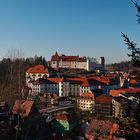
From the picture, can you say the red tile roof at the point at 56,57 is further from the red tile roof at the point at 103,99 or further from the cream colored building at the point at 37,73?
the red tile roof at the point at 103,99

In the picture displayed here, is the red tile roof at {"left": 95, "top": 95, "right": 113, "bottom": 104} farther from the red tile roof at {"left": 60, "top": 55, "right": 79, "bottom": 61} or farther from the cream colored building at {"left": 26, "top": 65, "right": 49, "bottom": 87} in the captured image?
the red tile roof at {"left": 60, "top": 55, "right": 79, "bottom": 61}

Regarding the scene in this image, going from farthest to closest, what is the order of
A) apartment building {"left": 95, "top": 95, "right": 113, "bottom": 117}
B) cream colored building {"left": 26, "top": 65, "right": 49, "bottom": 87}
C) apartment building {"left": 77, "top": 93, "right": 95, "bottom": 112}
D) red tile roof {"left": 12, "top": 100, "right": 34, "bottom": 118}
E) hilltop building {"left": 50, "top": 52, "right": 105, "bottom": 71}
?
hilltop building {"left": 50, "top": 52, "right": 105, "bottom": 71} → cream colored building {"left": 26, "top": 65, "right": 49, "bottom": 87} → apartment building {"left": 77, "top": 93, "right": 95, "bottom": 112} → apartment building {"left": 95, "top": 95, "right": 113, "bottom": 117} → red tile roof {"left": 12, "top": 100, "right": 34, "bottom": 118}

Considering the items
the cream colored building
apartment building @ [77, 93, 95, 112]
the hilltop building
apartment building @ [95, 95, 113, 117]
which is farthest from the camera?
the hilltop building

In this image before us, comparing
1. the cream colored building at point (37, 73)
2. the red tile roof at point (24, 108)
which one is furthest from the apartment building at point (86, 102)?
the cream colored building at point (37, 73)

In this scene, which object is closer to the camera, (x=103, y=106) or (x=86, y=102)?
(x=103, y=106)

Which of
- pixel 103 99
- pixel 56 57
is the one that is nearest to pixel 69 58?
pixel 56 57

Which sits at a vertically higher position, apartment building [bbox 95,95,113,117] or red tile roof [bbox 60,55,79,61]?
red tile roof [bbox 60,55,79,61]

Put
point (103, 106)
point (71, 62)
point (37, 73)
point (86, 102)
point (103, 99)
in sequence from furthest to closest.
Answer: point (71, 62) → point (37, 73) → point (86, 102) → point (103, 99) → point (103, 106)

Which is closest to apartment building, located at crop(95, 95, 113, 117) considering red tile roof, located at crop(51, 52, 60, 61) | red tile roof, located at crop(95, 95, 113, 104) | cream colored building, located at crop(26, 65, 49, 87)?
red tile roof, located at crop(95, 95, 113, 104)

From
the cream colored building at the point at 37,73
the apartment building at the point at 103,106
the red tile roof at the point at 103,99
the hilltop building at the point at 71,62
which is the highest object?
the hilltop building at the point at 71,62

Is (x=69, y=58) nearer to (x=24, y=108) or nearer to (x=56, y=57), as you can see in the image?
(x=56, y=57)

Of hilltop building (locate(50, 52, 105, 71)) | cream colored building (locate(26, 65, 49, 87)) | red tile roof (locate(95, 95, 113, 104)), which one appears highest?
hilltop building (locate(50, 52, 105, 71))
